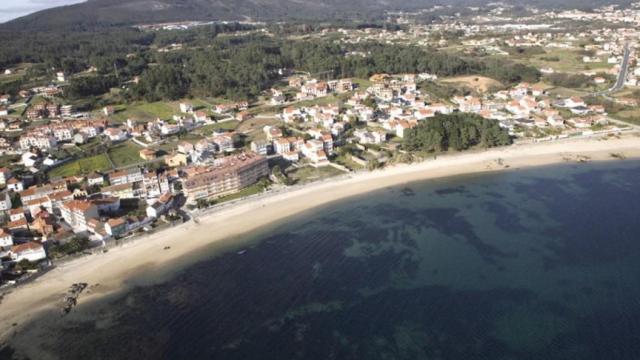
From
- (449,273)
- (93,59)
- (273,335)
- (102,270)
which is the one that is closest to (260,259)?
(273,335)

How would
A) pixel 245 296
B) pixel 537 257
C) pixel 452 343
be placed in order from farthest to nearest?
pixel 537 257 → pixel 245 296 → pixel 452 343

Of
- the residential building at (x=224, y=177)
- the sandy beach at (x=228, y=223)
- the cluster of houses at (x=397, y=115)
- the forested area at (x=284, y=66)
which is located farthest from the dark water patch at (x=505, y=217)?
the forested area at (x=284, y=66)

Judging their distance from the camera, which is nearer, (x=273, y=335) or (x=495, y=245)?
(x=273, y=335)

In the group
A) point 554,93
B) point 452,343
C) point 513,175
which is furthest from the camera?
point 554,93

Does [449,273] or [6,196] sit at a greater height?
[6,196]

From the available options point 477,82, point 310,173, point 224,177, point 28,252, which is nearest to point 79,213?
point 28,252

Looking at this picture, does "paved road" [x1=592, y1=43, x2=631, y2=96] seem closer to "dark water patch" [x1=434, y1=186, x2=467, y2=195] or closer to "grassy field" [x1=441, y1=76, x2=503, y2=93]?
"grassy field" [x1=441, y1=76, x2=503, y2=93]

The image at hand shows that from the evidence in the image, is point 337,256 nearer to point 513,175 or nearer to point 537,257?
point 537,257
